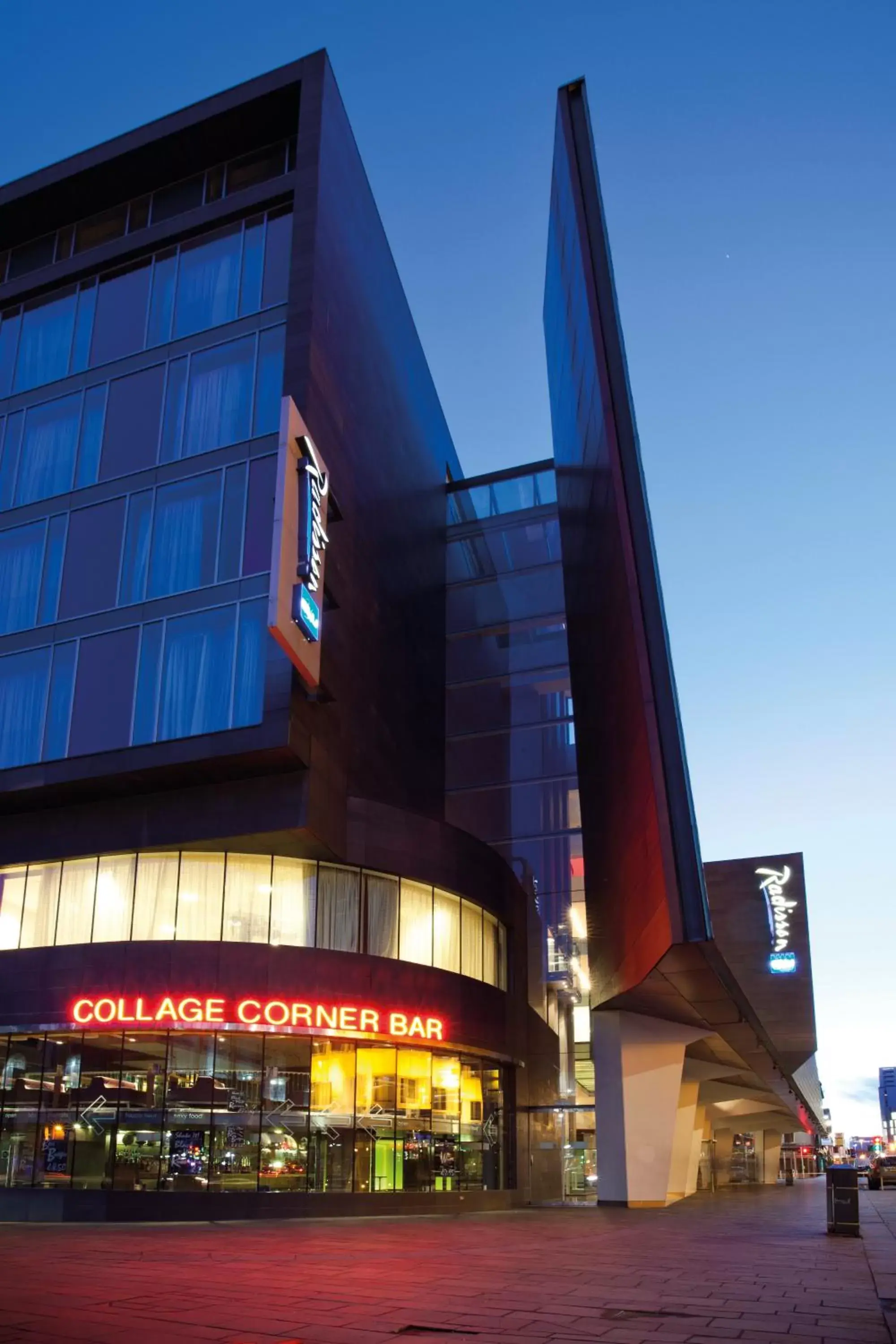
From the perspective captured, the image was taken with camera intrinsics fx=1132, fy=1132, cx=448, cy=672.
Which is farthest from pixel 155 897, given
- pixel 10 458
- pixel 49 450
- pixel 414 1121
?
pixel 10 458

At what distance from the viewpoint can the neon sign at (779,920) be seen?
56.0m

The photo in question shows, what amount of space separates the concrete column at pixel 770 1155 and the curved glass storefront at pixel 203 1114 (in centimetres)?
6977

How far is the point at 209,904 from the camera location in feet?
112

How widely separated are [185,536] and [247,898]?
38.2 ft

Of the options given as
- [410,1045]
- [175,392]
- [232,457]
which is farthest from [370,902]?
[175,392]

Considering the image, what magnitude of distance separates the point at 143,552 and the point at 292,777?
31.1 ft

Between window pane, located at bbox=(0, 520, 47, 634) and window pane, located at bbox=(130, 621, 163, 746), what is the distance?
509 centimetres

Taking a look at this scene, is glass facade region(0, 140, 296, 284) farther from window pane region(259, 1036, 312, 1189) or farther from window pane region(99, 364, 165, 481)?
window pane region(259, 1036, 312, 1189)

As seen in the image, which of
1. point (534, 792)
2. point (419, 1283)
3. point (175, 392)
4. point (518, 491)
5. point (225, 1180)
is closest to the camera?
point (419, 1283)

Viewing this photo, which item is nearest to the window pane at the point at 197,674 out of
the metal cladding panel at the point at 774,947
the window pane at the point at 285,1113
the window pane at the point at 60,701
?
the window pane at the point at 60,701

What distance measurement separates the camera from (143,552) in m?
36.9

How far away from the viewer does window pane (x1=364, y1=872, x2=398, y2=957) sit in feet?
119

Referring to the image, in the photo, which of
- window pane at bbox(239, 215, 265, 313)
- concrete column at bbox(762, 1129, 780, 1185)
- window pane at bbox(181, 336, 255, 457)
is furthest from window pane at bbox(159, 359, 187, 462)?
concrete column at bbox(762, 1129, 780, 1185)

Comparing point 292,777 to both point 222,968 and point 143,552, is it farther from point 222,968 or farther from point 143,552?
point 143,552
